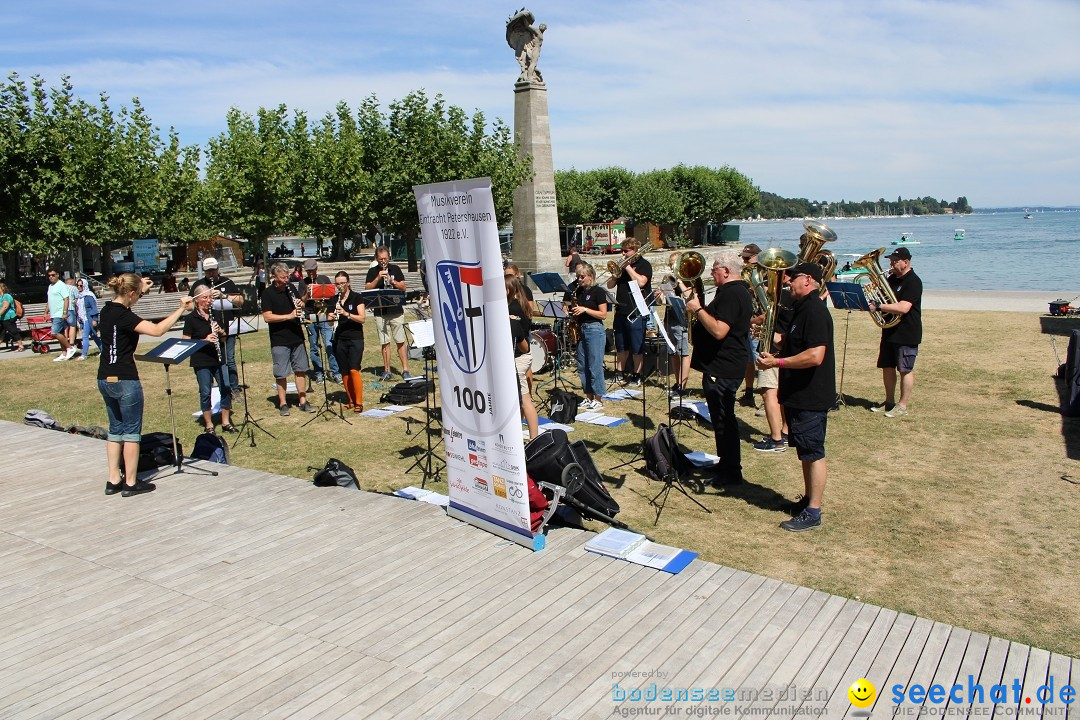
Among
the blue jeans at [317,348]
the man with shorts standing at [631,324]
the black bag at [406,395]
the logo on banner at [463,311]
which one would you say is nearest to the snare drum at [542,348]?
the man with shorts standing at [631,324]

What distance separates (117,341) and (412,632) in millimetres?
3821

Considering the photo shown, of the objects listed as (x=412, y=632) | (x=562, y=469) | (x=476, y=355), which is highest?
(x=476, y=355)

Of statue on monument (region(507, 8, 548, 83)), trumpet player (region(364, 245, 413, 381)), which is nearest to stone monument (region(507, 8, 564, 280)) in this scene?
statue on monument (region(507, 8, 548, 83))

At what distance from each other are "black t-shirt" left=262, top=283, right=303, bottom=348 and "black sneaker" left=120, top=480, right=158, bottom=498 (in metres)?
3.01

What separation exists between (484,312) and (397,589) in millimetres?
1852

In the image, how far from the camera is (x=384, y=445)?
894cm

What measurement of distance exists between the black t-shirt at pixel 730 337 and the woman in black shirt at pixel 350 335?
479cm

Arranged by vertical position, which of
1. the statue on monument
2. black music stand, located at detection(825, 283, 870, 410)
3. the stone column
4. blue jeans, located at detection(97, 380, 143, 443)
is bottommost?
blue jeans, located at detection(97, 380, 143, 443)

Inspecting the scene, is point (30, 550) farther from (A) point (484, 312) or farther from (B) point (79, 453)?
(A) point (484, 312)

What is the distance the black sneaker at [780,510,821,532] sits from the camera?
6.11 meters

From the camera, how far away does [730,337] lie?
6.89 metres

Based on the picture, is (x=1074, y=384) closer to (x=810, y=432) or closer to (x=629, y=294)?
(x=629, y=294)

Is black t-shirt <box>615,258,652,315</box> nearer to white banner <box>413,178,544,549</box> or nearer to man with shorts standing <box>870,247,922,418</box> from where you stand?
man with shorts standing <box>870,247,922,418</box>

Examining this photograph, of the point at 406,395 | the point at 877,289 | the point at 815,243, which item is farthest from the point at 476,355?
the point at 877,289
